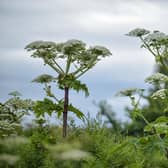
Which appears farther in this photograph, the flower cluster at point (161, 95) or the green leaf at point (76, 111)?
the green leaf at point (76, 111)

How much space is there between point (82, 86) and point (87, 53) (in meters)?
0.38

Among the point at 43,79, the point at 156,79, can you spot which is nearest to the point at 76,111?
the point at 43,79

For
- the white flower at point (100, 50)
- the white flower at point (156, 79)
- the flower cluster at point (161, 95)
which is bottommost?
the flower cluster at point (161, 95)

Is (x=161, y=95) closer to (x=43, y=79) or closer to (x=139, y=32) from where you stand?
(x=139, y=32)

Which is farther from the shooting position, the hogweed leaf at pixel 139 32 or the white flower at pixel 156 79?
the hogweed leaf at pixel 139 32

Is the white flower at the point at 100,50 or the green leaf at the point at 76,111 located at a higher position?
the white flower at the point at 100,50

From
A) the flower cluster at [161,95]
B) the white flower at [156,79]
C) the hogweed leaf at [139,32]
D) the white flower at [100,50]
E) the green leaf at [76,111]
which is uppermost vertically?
the hogweed leaf at [139,32]

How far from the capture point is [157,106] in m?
31.8

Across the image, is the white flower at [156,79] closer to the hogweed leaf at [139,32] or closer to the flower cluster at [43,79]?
the hogweed leaf at [139,32]

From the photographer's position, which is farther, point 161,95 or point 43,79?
point 43,79

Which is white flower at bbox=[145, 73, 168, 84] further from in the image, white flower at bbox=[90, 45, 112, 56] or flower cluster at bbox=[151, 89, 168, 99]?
white flower at bbox=[90, 45, 112, 56]

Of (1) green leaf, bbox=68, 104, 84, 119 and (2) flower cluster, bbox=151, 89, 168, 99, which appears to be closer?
(2) flower cluster, bbox=151, 89, 168, 99

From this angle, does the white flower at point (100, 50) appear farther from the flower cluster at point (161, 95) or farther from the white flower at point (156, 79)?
the flower cluster at point (161, 95)

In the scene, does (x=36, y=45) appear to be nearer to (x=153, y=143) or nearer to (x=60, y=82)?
(x=60, y=82)
